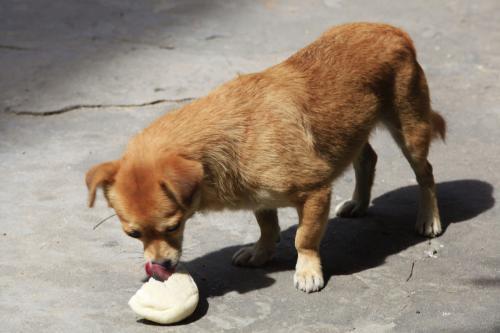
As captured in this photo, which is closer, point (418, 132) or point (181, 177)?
point (181, 177)

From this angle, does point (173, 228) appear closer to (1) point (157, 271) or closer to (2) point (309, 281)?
(1) point (157, 271)

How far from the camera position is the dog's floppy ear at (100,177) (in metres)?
4.87

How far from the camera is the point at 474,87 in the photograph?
332 inches

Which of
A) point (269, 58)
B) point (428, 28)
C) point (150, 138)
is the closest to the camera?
point (150, 138)

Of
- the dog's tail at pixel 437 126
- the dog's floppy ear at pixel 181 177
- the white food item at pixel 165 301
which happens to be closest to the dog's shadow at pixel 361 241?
the white food item at pixel 165 301

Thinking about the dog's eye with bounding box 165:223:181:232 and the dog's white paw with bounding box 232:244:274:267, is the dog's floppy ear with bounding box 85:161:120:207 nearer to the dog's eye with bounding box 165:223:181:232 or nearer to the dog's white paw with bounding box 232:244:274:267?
the dog's eye with bounding box 165:223:181:232

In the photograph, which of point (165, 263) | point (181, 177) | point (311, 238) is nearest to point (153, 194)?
point (181, 177)

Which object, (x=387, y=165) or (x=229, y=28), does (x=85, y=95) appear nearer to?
(x=229, y=28)

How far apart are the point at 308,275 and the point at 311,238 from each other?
23 cm

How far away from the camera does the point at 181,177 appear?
4.75 meters

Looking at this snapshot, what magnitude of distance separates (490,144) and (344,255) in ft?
7.16

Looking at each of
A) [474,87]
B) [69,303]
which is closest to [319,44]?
[69,303]

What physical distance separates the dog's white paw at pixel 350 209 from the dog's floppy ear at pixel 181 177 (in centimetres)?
199

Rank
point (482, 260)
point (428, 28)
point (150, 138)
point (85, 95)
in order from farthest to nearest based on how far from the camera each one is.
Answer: point (428, 28) → point (85, 95) → point (482, 260) → point (150, 138)
